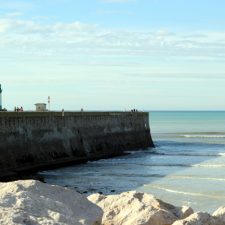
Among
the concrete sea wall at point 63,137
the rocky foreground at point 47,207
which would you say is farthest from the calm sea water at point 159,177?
the rocky foreground at point 47,207

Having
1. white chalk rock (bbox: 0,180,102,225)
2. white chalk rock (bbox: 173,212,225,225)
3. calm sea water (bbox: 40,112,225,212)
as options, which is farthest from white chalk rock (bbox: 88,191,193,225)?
calm sea water (bbox: 40,112,225,212)

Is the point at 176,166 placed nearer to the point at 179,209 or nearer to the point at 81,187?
the point at 81,187

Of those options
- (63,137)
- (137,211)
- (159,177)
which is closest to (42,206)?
(137,211)

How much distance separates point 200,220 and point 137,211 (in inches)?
33.3

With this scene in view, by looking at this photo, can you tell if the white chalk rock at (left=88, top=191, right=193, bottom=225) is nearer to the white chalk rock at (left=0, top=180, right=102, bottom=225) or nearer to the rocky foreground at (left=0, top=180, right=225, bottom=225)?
the rocky foreground at (left=0, top=180, right=225, bottom=225)

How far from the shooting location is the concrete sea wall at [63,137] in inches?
1157

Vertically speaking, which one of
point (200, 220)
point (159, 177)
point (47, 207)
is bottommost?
point (159, 177)

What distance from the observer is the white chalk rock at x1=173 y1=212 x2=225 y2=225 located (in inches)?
283

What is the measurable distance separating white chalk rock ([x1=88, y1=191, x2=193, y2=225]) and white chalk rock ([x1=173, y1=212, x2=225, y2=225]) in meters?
0.39

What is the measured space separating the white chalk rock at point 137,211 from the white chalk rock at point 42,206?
2.15 metres

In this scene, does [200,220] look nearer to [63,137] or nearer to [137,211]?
[137,211]

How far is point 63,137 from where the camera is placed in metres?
36.5

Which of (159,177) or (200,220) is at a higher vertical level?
(200,220)

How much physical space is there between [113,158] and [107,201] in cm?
3184
